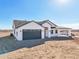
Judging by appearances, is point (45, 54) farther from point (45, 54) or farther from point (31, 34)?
point (31, 34)

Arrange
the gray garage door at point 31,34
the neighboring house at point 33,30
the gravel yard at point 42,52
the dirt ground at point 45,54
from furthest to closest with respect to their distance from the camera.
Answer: the gray garage door at point 31,34 < the neighboring house at point 33,30 < the gravel yard at point 42,52 < the dirt ground at point 45,54

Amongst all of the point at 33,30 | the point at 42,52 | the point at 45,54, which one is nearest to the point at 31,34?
the point at 33,30

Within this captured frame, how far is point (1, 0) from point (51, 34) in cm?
1656

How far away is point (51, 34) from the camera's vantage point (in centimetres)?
3166

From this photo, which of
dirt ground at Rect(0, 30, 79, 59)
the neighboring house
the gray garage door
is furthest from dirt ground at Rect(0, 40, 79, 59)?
the gray garage door

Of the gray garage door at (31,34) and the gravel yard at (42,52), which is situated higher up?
the gray garage door at (31,34)

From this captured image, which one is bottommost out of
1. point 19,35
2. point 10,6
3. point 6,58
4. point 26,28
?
point 6,58

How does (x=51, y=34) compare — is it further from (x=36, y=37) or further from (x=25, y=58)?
(x=25, y=58)

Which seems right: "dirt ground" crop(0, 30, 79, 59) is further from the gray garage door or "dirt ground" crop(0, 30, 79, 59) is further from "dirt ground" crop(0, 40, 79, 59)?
the gray garage door

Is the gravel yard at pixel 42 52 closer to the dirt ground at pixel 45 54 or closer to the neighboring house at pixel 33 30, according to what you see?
the dirt ground at pixel 45 54

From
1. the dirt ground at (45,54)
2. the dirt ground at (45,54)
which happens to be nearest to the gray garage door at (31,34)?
the dirt ground at (45,54)

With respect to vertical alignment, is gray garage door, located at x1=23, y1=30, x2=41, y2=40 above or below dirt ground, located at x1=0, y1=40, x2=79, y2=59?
above

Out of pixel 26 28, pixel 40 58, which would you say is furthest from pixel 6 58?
pixel 26 28

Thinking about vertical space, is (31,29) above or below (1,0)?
below
